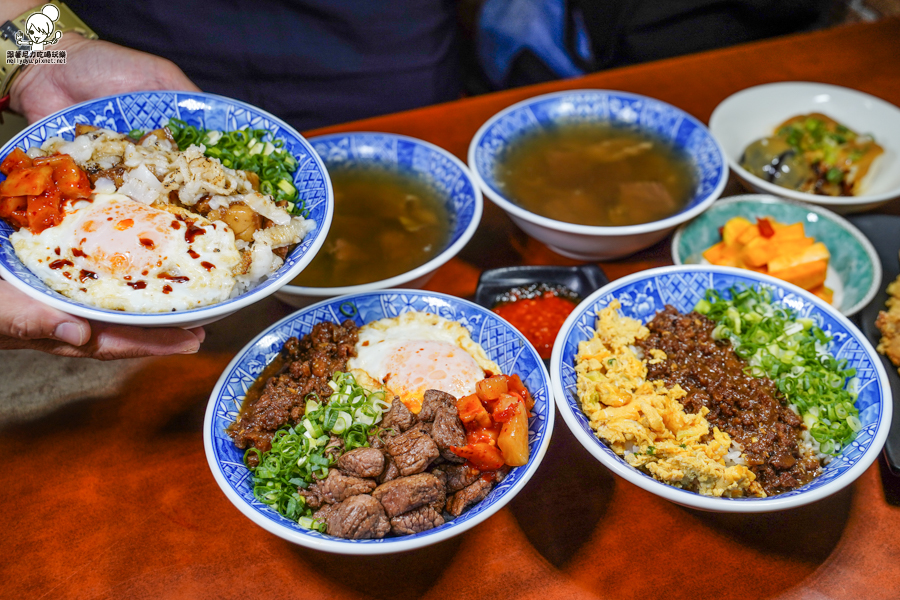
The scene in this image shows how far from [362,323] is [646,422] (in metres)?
1.03

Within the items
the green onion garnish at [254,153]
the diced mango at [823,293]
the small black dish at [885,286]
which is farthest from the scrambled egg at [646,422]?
Result: the green onion garnish at [254,153]

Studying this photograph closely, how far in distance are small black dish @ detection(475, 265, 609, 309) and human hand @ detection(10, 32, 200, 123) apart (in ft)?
5.23

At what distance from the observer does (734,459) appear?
177cm

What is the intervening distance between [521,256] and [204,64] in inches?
78.2

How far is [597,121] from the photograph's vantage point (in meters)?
3.14

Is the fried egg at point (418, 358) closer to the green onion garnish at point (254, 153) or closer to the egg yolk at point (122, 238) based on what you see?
the green onion garnish at point (254, 153)

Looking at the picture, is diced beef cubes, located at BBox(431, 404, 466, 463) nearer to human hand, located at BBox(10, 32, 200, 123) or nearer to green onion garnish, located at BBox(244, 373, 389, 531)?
green onion garnish, located at BBox(244, 373, 389, 531)

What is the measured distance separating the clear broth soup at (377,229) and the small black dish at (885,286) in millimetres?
1685

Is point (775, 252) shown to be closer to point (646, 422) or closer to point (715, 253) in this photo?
point (715, 253)

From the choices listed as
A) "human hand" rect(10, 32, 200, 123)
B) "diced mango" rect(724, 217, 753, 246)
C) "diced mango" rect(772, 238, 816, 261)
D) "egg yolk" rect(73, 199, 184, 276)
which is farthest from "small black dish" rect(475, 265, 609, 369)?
"human hand" rect(10, 32, 200, 123)

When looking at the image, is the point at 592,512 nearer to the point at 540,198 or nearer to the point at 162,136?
the point at 540,198

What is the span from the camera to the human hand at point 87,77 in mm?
2414

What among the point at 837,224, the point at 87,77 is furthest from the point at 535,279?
the point at 87,77

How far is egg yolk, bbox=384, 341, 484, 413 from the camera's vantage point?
186 cm
